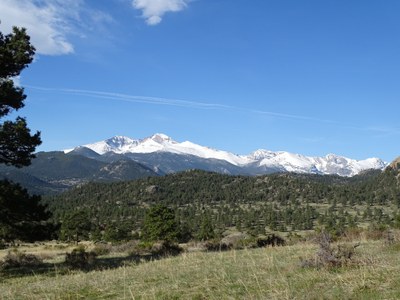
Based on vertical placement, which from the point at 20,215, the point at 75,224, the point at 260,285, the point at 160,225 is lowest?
the point at 75,224

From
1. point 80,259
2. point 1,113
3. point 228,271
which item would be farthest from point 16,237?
point 228,271

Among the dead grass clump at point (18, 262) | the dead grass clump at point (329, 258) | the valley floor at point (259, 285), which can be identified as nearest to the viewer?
the valley floor at point (259, 285)

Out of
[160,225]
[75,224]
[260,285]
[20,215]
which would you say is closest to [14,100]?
[20,215]

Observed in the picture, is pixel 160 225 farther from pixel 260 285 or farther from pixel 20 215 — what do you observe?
pixel 260 285

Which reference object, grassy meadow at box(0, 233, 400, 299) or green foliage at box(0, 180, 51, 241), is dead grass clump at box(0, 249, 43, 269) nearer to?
green foliage at box(0, 180, 51, 241)

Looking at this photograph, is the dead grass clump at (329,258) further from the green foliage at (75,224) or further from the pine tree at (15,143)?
the green foliage at (75,224)

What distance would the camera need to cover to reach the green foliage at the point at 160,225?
2815 inches

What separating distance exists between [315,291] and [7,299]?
7.49 m

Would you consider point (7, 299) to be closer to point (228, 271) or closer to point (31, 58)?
point (228, 271)

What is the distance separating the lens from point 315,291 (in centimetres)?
793

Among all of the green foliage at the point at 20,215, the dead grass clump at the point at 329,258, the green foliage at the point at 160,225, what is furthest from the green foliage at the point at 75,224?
the dead grass clump at the point at 329,258

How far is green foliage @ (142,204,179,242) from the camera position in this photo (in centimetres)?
7150

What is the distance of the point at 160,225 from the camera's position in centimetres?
7288

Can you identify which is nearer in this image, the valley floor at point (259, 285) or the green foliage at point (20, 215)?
the valley floor at point (259, 285)
